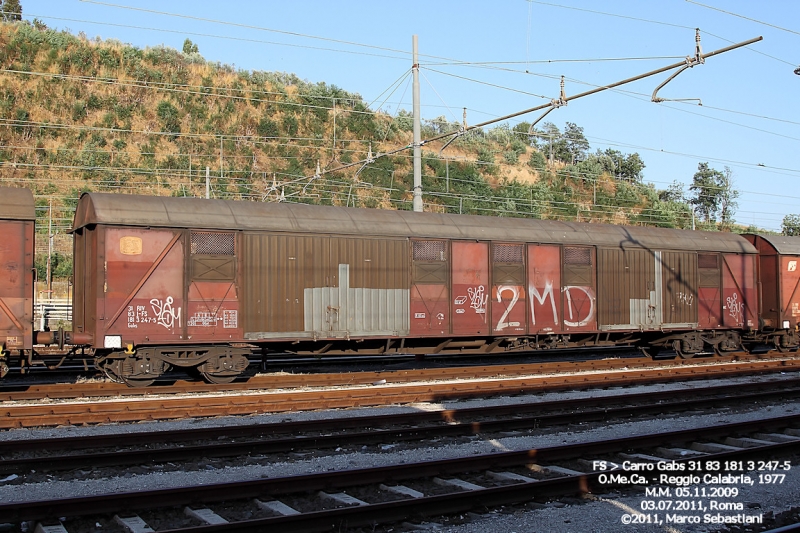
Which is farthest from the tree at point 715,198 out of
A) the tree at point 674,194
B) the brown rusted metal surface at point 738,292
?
the brown rusted metal surface at point 738,292

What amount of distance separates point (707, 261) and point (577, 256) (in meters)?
5.17

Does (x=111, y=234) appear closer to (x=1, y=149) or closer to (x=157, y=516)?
(x=157, y=516)

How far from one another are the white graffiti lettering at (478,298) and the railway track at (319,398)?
149 centimetres

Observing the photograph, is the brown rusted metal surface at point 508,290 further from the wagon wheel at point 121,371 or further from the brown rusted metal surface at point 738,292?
the wagon wheel at point 121,371

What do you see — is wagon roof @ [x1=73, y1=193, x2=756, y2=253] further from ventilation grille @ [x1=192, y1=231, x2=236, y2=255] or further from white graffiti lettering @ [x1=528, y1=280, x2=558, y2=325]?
white graffiti lettering @ [x1=528, y1=280, x2=558, y2=325]

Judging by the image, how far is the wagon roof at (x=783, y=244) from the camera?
2347 centimetres

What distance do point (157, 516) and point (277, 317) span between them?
8704 millimetres

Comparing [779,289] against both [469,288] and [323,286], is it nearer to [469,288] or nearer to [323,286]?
[469,288]

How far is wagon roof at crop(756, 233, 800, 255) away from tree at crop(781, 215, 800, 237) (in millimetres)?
39707

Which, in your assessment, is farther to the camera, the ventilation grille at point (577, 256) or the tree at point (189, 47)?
the tree at point (189, 47)

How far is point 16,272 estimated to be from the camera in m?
13.0

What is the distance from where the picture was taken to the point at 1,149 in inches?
1751

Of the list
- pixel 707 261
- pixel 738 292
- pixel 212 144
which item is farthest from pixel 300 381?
pixel 212 144

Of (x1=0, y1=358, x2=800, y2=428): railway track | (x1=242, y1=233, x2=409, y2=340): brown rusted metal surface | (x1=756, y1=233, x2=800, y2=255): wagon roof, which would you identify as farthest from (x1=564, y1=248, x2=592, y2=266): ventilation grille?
(x1=756, y1=233, x2=800, y2=255): wagon roof
